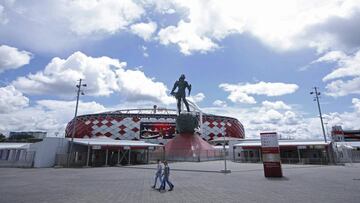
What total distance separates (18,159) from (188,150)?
73.3 feet

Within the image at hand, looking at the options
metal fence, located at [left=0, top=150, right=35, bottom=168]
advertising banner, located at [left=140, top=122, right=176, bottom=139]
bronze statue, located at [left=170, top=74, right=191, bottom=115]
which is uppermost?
bronze statue, located at [left=170, top=74, right=191, bottom=115]

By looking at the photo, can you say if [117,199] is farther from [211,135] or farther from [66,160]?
[211,135]

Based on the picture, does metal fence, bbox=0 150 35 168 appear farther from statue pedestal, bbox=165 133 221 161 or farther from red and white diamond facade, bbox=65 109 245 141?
red and white diamond facade, bbox=65 109 245 141

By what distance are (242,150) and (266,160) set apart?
2539 cm

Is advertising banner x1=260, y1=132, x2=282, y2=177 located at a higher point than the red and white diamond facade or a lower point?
lower

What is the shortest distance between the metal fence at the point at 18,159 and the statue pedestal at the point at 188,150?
62.0ft

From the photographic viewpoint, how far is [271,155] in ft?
52.2

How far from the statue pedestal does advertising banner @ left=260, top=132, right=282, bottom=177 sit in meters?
19.1

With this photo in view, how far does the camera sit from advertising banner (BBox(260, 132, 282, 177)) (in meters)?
15.4

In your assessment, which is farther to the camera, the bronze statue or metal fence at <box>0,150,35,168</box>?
the bronze statue

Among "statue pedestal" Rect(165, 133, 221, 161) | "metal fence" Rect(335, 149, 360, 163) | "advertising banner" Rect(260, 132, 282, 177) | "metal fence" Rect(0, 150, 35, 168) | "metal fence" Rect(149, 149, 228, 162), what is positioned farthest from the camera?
"statue pedestal" Rect(165, 133, 221, 161)

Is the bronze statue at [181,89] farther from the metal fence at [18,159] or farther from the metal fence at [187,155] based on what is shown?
the metal fence at [18,159]

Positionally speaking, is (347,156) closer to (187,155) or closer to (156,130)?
(187,155)

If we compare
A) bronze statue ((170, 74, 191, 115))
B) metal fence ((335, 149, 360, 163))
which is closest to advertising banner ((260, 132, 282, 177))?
metal fence ((335, 149, 360, 163))
